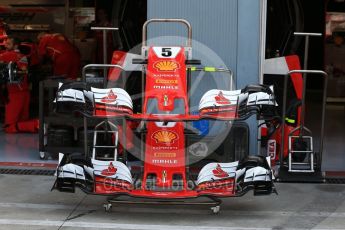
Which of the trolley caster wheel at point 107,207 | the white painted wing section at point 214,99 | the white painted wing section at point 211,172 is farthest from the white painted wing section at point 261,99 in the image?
the trolley caster wheel at point 107,207

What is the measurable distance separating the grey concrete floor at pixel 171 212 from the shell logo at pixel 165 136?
0.74m

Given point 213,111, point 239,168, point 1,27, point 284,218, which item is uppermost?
point 1,27

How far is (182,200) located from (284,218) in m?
1.03

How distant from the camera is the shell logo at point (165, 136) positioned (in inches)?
235

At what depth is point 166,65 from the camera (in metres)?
6.13

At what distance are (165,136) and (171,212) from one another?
0.81 metres

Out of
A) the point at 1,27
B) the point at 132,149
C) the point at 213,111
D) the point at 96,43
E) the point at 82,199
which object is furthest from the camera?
the point at 96,43

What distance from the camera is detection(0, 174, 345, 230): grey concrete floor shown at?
585 centimetres

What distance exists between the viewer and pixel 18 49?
36.1 feet

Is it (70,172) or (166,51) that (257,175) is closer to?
(166,51)

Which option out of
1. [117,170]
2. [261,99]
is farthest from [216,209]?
[261,99]

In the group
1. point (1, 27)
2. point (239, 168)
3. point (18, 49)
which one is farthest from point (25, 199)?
point (1, 27)

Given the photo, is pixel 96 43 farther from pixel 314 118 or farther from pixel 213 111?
pixel 213 111

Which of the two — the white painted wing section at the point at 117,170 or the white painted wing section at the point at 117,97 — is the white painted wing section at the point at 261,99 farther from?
the white painted wing section at the point at 117,170
